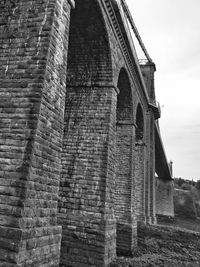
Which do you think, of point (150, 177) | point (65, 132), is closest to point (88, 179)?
point (65, 132)

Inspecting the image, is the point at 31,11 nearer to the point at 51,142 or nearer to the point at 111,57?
the point at 51,142

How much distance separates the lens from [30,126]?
11.4 ft

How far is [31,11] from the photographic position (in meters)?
4.15

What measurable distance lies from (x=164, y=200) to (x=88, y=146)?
2908 cm

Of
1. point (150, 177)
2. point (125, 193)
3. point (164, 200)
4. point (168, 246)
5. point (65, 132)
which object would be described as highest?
point (65, 132)

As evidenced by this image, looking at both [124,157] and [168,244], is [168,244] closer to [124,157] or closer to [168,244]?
[168,244]

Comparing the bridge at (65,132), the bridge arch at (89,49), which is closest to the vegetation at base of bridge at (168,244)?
the bridge at (65,132)

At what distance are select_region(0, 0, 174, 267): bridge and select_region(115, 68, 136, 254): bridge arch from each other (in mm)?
37

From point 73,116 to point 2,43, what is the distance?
3.46m

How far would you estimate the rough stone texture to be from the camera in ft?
109

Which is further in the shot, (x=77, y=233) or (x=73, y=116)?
(x=73, y=116)

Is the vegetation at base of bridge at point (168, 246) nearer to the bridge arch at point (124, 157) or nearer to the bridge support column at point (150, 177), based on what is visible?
the bridge arch at point (124, 157)

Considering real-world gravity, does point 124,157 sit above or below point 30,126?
above

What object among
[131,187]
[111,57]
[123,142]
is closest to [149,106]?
[123,142]
